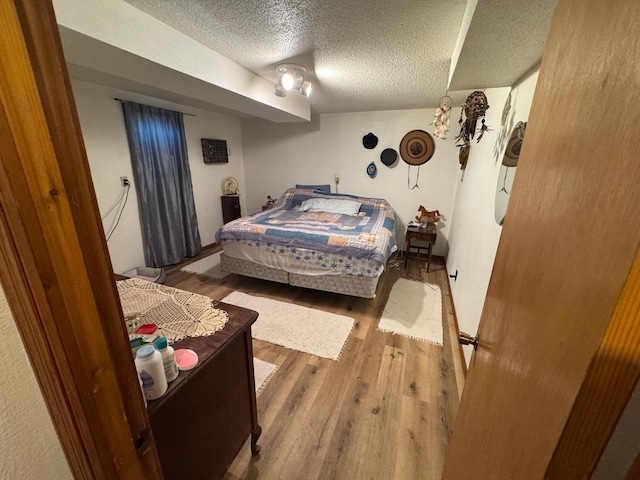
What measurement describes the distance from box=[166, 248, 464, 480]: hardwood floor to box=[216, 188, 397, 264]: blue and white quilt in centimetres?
73

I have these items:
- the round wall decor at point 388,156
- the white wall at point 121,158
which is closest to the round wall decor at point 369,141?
the round wall decor at point 388,156

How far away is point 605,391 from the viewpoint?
304 mm

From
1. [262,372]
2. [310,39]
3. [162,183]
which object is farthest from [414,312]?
[162,183]

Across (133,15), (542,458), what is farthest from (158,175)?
(542,458)

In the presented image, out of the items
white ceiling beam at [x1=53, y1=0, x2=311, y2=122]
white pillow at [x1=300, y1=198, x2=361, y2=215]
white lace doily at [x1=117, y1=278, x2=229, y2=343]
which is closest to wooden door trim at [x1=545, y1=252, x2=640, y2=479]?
white lace doily at [x1=117, y1=278, x2=229, y2=343]

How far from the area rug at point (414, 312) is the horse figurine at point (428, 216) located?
997 mm

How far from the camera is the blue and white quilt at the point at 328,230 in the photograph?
2558mm

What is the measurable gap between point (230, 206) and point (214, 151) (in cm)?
92

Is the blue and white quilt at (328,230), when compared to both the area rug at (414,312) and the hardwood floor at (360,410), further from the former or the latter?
the hardwood floor at (360,410)

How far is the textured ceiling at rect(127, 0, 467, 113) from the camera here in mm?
1358

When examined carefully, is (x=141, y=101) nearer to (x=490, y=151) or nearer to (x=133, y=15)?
(x=133, y=15)

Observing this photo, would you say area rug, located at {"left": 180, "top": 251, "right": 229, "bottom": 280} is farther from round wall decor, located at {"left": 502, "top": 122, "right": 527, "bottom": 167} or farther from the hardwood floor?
round wall decor, located at {"left": 502, "top": 122, "right": 527, "bottom": 167}

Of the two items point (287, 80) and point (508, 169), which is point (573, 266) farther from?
point (287, 80)

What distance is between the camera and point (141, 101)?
3.15 meters
